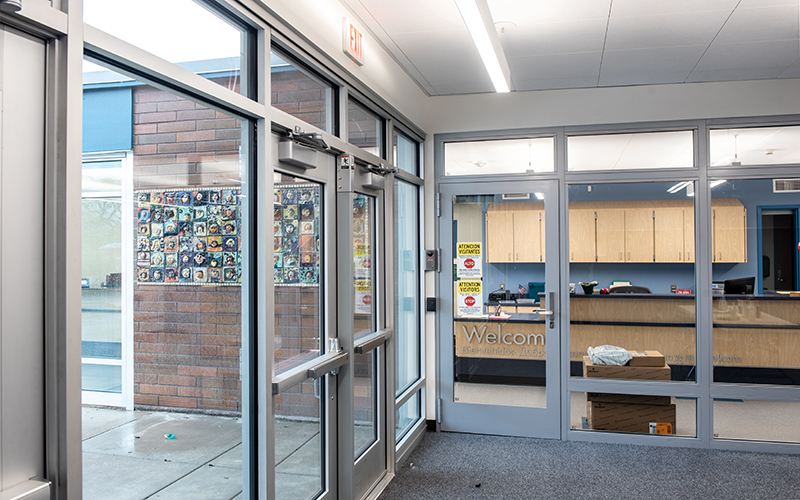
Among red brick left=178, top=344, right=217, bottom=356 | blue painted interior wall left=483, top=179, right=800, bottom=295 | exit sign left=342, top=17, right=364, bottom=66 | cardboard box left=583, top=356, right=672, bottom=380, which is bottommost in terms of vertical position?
cardboard box left=583, top=356, right=672, bottom=380

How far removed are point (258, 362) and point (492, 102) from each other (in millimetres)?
2888

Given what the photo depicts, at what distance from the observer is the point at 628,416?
3.93 m

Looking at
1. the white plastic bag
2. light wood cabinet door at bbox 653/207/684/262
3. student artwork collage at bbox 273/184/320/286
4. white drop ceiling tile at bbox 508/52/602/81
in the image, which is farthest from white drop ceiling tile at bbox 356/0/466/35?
the white plastic bag

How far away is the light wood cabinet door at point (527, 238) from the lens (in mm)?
4047

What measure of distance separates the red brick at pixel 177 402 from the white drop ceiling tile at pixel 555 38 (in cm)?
244

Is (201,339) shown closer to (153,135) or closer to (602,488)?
(153,135)

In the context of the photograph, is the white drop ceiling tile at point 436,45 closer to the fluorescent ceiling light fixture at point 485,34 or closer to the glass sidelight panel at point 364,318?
the fluorescent ceiling light fixture at point 485,34

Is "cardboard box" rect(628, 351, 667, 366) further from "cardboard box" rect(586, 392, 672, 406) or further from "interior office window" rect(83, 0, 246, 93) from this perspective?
"interior office window" rect(83, 0, 246, 93)

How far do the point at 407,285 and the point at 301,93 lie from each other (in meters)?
1.86

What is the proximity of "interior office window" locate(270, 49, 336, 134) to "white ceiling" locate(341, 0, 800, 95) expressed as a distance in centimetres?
44

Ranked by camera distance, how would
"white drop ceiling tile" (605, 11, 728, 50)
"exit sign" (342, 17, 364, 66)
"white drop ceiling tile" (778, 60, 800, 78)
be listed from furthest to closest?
"white drop ceiling tile" (778, 60, 800, 78) → "white drop ceiling tile" (605, 11, 728, 50) → "exit sign" (342, 17, 364, 66)

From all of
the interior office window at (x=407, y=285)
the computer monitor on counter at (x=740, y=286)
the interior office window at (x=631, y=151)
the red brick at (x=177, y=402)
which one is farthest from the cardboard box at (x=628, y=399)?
the red brick at (x=177, y=402)

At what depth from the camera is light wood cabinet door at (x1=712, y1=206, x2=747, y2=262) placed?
3.79 metres

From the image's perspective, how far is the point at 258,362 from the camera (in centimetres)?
203
